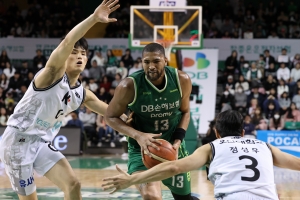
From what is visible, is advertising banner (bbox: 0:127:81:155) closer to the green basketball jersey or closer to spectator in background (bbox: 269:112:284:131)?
spectator in background (bbox: 269:112:284:131)

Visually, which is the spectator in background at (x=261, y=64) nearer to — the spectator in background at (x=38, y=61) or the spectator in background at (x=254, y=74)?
the spectator in background at (x=254, y=74)

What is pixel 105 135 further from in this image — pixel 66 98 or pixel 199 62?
pixel 66 98

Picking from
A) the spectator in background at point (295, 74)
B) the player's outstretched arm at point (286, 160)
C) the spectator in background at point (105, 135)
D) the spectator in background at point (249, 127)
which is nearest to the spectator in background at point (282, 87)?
the spectator in background at point (295, 74)

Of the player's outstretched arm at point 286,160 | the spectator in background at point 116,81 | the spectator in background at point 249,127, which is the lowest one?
the spectator in background at point 249,127

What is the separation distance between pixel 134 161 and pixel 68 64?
1.20m

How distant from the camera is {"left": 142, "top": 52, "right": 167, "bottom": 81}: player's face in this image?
5047 millimetres

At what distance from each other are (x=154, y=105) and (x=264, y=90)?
12831 millimetres

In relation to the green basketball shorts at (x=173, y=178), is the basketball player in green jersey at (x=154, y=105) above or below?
above

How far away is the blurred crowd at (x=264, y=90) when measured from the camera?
15.9 m

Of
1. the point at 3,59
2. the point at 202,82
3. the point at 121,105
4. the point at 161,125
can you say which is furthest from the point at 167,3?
the point at 121,105

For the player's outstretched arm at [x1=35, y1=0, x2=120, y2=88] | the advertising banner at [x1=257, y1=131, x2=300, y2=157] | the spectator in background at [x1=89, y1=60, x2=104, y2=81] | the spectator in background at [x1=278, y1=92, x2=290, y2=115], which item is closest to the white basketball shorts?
the player's outstretched arm at [x1=35, y1=0, x2=120, y2=88]

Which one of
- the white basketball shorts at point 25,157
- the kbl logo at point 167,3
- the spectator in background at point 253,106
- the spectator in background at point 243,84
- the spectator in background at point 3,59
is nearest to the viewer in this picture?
the white basketball shorts at point 25,157

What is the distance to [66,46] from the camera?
15.6 feet

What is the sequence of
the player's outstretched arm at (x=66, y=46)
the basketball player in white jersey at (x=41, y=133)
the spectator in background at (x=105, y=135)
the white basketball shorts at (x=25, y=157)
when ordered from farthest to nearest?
the spectator in background at (x=105, y=135) → the white basketball shorts at (x=25, y=157) → the basketball player in white jersey at (x=41, y=133) → the player's outstretched arm at (x=66, y=46)
